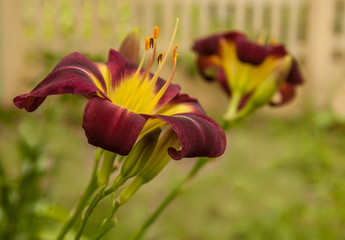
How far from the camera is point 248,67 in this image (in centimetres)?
71

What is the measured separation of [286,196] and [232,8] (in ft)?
7.14

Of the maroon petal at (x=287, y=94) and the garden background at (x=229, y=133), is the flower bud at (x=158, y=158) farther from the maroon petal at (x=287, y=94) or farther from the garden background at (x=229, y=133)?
the garden background at (x=229, y=133)

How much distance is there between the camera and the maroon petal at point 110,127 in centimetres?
36

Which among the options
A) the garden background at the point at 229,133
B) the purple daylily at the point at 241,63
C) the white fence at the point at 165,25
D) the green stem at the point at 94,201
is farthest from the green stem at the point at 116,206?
the white fence at the point at 165,25

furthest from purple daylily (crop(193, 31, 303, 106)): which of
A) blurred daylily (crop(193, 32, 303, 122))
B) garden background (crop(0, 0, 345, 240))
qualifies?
garden background (crop(0, 0, 345, 240))

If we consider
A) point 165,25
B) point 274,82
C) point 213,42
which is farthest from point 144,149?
point 165,25

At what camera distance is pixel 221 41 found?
29.6 inches

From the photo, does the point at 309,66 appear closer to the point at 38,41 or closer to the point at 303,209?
the point at 303,209

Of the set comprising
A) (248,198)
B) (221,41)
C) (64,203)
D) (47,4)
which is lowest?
(248,198)

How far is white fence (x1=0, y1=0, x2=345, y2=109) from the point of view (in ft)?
12.1

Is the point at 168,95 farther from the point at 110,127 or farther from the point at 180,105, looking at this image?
the point at 110,127

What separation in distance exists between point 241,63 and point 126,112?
38 centimetres

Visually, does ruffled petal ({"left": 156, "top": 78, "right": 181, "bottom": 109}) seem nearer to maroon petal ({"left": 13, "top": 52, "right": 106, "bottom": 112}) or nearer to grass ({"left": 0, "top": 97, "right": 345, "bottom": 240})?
maroon petal ({"left": 13, "top": 52, "right": 106, "bottom": 112})

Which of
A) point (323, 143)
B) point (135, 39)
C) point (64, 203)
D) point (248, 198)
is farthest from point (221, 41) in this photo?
point (323, 143)
